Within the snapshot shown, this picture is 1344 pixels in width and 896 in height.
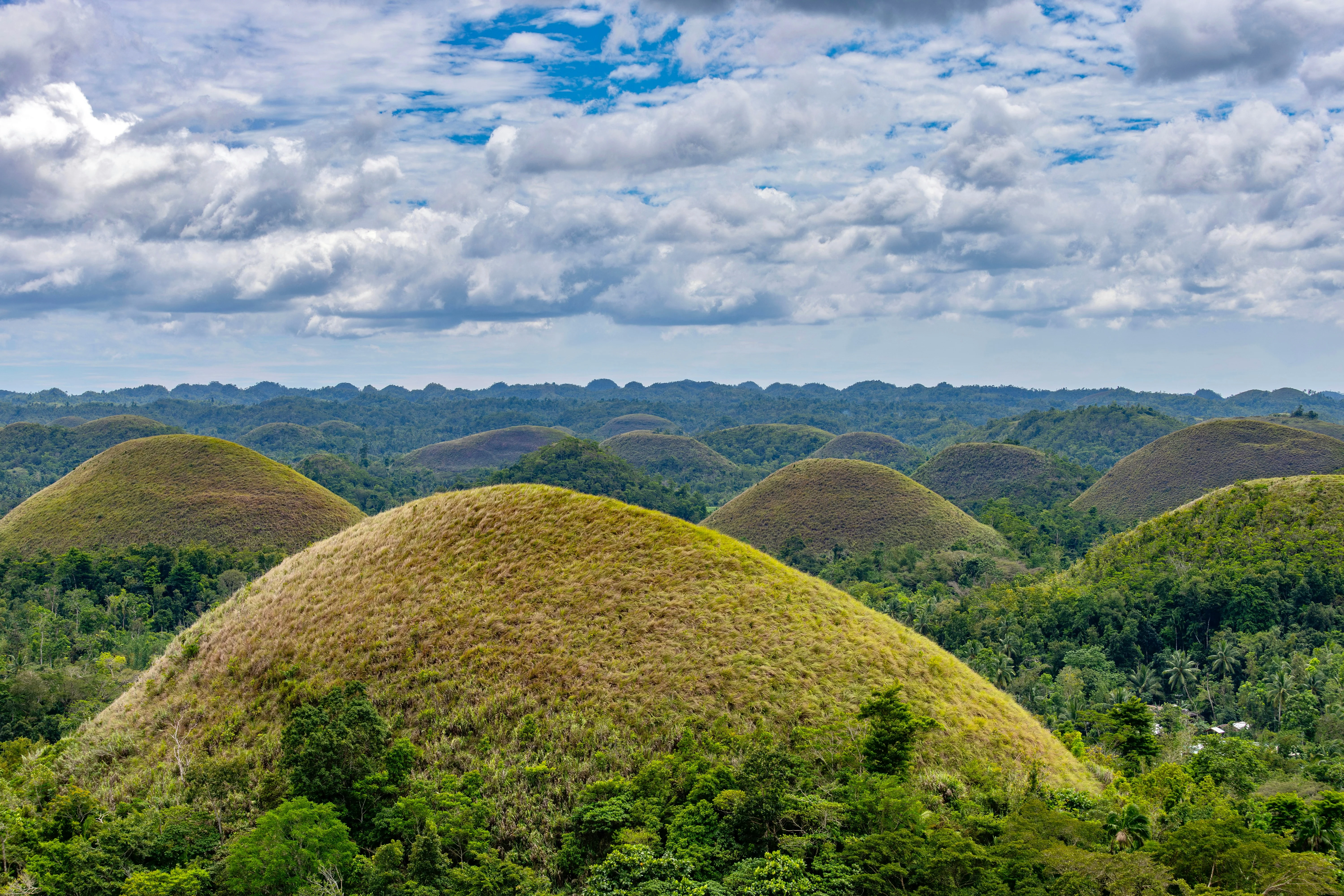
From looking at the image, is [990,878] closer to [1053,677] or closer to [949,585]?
[1053,677]

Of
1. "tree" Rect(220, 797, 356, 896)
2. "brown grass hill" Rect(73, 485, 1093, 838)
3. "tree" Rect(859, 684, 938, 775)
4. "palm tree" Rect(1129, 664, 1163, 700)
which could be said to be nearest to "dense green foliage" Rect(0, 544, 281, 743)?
"brown grass hill" Rect(73, 485, 1093, 838)

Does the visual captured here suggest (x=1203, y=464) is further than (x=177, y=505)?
Yes

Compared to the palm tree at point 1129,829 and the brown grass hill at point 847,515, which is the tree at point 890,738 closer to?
the palm tree at point 1129,829

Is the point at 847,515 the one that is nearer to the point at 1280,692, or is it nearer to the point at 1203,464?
the point at 1203,464

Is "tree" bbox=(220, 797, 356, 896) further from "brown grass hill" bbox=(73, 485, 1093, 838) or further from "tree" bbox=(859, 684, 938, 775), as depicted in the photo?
"tree" bbox=(859, 684, 938, 775)

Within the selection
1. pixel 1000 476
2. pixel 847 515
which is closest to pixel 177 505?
pixel 847 515
